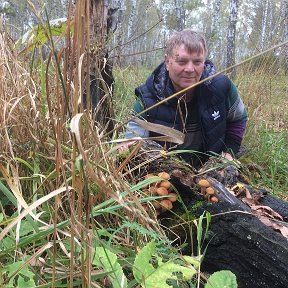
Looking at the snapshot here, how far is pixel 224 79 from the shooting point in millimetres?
2926

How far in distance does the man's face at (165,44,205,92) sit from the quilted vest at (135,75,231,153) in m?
0.11

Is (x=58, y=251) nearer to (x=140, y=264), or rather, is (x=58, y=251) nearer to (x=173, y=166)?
(x=140, y=264)

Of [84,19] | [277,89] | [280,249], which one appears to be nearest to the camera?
[84,19]

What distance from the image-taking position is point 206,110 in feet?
9.32

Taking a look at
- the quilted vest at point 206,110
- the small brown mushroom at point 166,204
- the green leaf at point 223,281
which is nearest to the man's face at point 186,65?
the quilted vest at point 206,110

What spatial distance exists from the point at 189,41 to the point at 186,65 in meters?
0.16

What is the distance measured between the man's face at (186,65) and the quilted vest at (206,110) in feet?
0.35

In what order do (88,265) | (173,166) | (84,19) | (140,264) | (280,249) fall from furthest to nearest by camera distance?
(173,166), (280,249), (140,264), (88,265), (84,19)

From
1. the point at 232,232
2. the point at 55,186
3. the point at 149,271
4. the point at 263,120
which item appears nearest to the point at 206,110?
the point at 232,232

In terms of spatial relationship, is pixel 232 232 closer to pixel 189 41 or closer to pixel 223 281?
pixel 223 281

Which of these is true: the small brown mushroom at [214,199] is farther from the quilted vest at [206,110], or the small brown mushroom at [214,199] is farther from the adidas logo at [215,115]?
the adidas logo at [215,115]

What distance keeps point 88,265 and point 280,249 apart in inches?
37.5

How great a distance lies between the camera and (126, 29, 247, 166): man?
2.75 metres

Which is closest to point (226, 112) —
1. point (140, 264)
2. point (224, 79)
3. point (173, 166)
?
point (224, 79)
